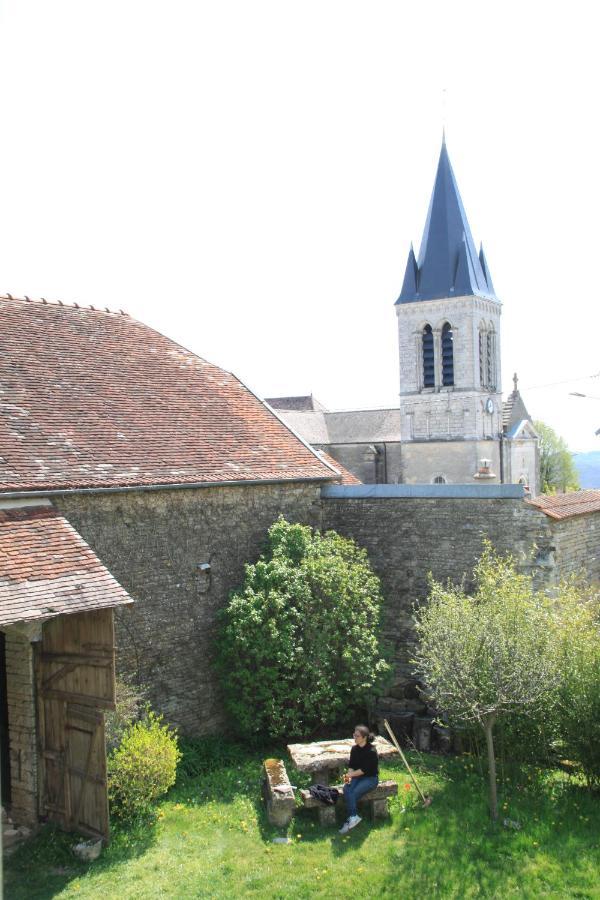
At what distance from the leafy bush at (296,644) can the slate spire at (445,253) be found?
95.3ft

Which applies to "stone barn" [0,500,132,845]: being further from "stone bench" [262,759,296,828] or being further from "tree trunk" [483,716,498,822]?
"tree trunk" [483,716,498,822]

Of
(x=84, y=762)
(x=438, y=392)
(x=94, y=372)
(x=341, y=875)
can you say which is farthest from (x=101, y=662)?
(x=438, y=392)

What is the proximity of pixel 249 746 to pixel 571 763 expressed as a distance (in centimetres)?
509

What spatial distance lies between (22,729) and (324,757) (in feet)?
13.4

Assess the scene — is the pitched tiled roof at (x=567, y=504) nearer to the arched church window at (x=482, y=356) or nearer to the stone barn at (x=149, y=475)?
the stone barn at (x=149, y=475)

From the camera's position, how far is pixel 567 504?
1455cm

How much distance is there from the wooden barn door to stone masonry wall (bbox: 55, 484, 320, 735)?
136 cm

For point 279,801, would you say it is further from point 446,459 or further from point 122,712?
point 446,459

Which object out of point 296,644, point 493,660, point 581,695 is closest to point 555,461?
point 296,644

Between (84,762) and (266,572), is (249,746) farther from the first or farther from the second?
(84,762)

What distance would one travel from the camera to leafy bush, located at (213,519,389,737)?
12188mm

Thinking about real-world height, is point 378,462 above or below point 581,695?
above

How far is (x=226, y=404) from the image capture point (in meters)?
16.1

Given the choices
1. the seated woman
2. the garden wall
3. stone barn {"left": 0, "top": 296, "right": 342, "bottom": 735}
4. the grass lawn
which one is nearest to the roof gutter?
stone barn {"left": 0, "top": 296, "right": 342, "bottom": 735}
